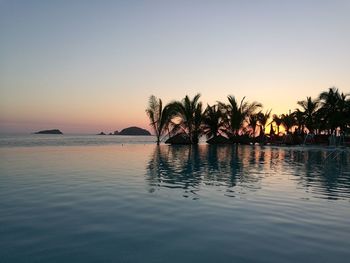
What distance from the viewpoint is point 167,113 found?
120 ft

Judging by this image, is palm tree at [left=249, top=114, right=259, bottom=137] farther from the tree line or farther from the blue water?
the blue water

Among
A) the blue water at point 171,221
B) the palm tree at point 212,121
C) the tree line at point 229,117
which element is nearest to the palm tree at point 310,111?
the tree line at point 229,117

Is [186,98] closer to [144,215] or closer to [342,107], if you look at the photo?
[342,107]

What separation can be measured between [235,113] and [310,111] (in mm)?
9405

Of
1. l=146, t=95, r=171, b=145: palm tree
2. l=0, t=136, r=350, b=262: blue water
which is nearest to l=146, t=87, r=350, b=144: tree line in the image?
l=146, t=95, r=171, b=145: palm tree

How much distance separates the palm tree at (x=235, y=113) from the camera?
38.5 meters

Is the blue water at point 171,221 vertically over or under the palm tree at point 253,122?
under

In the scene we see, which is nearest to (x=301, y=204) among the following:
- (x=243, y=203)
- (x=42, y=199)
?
(x=243, y=203)

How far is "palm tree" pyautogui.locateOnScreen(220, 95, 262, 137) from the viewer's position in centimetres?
3850

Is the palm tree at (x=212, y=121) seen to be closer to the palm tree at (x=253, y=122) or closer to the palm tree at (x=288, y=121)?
the palm tree at (x=253, y=122)

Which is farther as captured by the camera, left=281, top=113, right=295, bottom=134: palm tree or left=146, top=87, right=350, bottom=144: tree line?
left=281, top=113, right=295, bottom=134: palm tree

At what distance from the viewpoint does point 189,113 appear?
3678 centimetres

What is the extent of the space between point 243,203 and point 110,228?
296cm

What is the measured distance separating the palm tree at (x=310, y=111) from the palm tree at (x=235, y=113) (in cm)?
551
